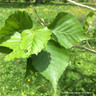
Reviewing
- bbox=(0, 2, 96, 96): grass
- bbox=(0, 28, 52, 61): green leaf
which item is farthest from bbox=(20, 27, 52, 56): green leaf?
bbox=(0, 2, 96, 96): grass

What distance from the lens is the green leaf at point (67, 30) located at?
341 millimetres

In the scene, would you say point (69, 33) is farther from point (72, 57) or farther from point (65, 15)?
point (72, 57)

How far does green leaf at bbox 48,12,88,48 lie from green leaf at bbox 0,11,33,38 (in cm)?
7

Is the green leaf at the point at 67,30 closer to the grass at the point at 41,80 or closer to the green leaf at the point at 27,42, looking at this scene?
the green leaf at the point at 27,42

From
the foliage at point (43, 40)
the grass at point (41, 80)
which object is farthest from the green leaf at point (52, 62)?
the grass at point (41, 80)

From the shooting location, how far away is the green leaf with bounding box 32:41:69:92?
0.30 m

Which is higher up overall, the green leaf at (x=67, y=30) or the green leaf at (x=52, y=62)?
the green leaf at (x=67, y=30)

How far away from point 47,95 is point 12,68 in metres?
1.04

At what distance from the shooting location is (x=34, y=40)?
10.7 inches

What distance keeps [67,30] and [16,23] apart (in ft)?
0.50

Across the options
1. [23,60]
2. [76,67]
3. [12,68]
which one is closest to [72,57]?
[76,67]

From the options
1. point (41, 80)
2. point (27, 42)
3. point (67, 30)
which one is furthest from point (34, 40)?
point (41, 80)

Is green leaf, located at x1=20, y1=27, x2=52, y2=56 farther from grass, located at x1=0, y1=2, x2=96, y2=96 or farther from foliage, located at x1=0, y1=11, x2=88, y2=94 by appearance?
grass, located at x1=0, y1=2, x2=96, y2=96

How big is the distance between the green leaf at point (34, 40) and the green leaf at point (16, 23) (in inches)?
0.9
